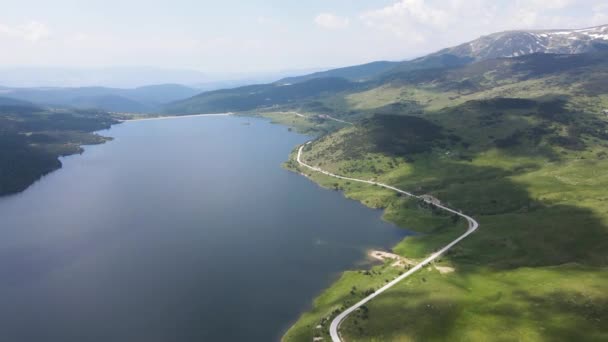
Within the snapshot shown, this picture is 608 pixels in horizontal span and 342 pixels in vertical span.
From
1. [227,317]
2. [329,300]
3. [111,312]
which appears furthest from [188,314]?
[329,300]

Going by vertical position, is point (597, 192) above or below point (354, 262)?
above

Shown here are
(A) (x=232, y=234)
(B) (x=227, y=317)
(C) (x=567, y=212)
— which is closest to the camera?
(B) (x=227, y=317)

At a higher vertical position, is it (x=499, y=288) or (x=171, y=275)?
(x=171, y=275)

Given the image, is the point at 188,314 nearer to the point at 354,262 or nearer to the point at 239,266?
the point at 239,266

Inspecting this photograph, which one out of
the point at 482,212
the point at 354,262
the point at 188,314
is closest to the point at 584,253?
the point at 482,212

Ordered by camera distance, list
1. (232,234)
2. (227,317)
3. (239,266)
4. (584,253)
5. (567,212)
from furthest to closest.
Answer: (232,234) → (567,212) → (239,266) → (584,253) → (227,317)

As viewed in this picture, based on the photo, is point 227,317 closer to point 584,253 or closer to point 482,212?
point 584,253

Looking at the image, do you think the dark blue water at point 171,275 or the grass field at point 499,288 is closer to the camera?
the grass field at point 499,288

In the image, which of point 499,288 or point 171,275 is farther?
point 171,275

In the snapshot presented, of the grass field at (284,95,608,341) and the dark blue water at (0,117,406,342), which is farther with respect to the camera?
the dark blue water at (0,117,406,342)

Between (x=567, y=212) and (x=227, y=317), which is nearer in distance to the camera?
(x=227, y=317)
